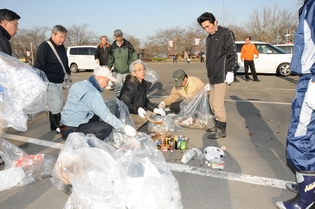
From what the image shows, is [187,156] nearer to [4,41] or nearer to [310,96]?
[310,96]

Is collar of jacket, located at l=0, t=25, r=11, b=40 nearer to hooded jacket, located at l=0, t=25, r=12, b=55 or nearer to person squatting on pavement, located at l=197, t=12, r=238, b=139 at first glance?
hooded jacket, located at l=0, t=25, r=12, b=55

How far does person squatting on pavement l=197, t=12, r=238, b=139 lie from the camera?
12.2ft

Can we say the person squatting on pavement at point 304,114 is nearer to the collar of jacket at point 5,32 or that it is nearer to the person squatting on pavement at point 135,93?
the person squatting on pavement at point 135,93

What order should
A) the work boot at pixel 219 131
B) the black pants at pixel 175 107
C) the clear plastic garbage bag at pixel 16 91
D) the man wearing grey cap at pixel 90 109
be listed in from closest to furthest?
1. the clear plastic garbage bag at pixel 16 91
2. the man wearing grey cap at pixel 90 109
3. the work boot at pixel 219 131
4. the black pants at pixel 175 107

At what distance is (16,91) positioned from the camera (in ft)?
8.40

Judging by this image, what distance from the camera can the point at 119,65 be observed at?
6.11 m

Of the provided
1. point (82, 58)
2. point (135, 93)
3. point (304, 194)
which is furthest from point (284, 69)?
point (82, 58)

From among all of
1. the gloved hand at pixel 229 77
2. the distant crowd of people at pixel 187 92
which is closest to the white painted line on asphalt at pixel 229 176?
the distant crowd of people at pixel 187 92

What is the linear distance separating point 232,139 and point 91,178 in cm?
262

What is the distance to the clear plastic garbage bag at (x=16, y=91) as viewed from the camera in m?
2.54

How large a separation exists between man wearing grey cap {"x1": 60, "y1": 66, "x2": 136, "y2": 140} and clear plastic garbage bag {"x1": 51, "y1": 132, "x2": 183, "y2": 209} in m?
0.65

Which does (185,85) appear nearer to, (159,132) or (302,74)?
(159,132)

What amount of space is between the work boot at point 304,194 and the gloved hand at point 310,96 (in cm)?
59

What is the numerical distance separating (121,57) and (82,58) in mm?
11866
